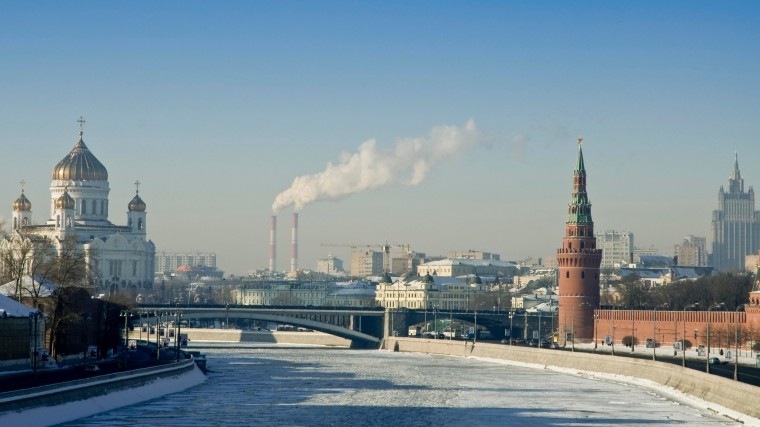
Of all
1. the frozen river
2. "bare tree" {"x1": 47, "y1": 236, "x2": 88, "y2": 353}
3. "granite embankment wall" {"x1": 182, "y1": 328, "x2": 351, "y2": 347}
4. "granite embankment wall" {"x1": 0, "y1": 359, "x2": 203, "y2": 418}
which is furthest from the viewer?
"granite embankment wall" {"x1": 182, "y1": 328, "x2": 351, "y2": 347}

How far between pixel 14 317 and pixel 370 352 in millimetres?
75957

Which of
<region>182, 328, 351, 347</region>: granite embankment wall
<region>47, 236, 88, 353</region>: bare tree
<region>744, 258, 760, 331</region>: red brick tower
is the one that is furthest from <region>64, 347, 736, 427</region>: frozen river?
<region>182, 328, 351, 347</region>: granite embankment wall

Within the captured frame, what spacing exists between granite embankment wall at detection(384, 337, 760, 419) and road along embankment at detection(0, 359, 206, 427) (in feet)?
86.5

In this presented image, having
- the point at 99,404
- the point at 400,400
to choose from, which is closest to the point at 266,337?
the point at 400,400

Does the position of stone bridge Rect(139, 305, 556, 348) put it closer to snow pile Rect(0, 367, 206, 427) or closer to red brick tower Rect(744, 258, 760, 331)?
red brick tower Rect(744, 258, 760, 331)

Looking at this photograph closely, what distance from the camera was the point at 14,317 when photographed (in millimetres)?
84625

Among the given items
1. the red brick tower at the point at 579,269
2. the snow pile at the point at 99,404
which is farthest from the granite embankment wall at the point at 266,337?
the snow pile at the point at 99,404

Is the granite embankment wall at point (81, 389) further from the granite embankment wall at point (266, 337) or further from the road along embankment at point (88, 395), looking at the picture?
the granite embankment wall at point (266, 337)

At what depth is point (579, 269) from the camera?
16362cm

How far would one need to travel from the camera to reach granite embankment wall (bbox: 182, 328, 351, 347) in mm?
180875

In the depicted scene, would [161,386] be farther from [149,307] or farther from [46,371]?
[149,307]

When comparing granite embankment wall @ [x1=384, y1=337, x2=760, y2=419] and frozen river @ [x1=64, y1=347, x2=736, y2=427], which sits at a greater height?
granite embankment wall @ [x1=384, y1=337, x2=760, y2=419]

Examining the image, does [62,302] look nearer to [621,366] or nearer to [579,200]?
[621,366]

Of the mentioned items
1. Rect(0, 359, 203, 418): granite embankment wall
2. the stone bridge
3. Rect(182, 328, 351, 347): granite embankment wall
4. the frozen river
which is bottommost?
the frozen river
